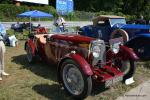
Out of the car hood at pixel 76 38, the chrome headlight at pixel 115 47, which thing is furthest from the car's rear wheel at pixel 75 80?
the chrome headlight at pixel 115 47

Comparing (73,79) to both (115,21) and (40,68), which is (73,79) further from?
(115,21)

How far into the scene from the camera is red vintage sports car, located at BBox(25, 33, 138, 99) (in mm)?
6359

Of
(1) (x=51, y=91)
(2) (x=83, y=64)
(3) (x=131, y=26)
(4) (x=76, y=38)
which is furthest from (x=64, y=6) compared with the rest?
(2) (x=83, y=64)

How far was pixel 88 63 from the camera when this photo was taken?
6852 millimetres

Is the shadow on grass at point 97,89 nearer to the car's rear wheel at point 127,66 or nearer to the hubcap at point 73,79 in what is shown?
the hubcap at point 73,79

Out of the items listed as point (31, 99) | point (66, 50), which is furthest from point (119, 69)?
point (31, 99)

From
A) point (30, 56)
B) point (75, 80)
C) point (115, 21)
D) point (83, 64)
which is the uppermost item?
point (115, 21)

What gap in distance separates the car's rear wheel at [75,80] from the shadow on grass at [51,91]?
17cm

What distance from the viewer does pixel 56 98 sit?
659 cm

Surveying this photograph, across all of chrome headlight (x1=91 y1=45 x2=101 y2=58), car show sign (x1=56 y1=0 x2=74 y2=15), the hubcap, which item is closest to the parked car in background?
chrome headlight (x1=91 y1=45 x2=101 y2=58)

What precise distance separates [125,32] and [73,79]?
17.5 ft

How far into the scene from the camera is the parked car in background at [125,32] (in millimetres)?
10562

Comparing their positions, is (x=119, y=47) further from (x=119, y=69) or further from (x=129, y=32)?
(x=129, y=32)

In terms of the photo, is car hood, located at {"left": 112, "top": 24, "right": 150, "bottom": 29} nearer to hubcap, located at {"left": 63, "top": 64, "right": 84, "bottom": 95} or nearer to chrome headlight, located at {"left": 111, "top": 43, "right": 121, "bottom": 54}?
chrome headlight, located at {"left": 111, "top": 43, "right": 121, "bottom": 54}
